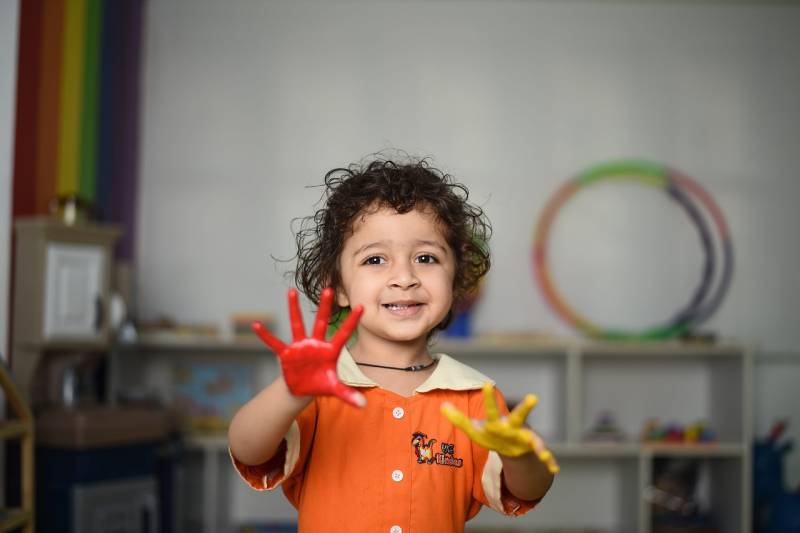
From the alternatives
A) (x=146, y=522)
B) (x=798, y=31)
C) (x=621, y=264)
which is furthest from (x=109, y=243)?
(x=798, y=31)

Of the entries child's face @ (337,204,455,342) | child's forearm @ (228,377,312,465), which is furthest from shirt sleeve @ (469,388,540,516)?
child's forearm @ (228,377,312,465)

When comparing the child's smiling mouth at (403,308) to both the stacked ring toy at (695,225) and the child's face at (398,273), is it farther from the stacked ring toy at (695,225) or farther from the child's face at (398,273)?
the stacked ring toy at (695,225)

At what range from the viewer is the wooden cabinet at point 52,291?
8.17 ft

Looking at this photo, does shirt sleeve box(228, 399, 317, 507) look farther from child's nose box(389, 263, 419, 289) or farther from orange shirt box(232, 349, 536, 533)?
child's nose box(389, 263, 419, 289)

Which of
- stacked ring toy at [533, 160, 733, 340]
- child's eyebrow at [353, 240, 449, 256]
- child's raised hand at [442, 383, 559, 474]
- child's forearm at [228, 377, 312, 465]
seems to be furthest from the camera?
stacked ring toy at [533, 160, 733, 340]

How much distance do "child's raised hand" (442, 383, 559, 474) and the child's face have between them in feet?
0.92

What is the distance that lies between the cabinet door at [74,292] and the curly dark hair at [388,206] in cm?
137

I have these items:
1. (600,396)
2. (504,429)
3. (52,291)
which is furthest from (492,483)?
(600,396)

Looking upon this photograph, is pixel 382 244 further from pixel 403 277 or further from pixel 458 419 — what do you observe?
pixel 458 419

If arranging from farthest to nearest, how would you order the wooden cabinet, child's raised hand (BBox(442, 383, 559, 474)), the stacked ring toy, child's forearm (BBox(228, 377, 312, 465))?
the stacked ring toy, the wooden cabinet, child's forearm (BBox(228, 377, 312, 465)), child's raised hand (BBox(442, 383, 559, 474))

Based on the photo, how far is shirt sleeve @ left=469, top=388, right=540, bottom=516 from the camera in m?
1.19

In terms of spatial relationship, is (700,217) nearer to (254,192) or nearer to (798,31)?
(798,31)

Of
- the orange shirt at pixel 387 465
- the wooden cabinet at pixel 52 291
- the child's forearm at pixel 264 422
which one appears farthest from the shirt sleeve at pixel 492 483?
the wooden cabinet at pixel 52 291

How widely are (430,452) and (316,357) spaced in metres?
0.31
